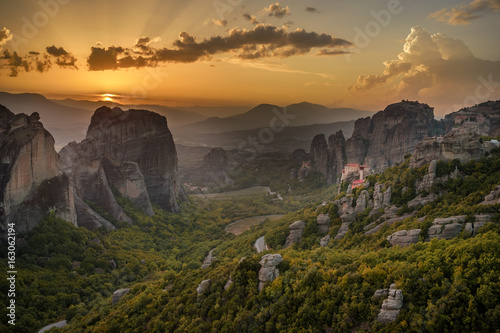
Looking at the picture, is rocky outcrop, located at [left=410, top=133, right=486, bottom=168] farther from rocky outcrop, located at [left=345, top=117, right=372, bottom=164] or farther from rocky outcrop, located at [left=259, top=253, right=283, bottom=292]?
rocky outcrop, located at [left=345, top=117, right=372, bottom=164]

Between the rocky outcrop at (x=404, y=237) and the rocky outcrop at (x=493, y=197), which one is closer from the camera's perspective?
the rocky outcrop at (x=493, y=197)

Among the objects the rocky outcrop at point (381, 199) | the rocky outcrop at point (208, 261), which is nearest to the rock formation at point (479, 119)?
the rocky outcrop at point (381, 199)

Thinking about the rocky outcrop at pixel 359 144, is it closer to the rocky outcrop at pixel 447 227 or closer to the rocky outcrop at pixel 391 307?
the rocky outcrop at pixel 447 227

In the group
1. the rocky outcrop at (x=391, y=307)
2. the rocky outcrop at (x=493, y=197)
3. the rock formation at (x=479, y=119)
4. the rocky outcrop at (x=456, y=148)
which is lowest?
the rocky outcrop at (x=391, y=307)

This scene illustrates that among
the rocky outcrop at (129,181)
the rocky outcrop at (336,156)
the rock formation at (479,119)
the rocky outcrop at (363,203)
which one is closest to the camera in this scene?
the rocky outcrop at (363,203)

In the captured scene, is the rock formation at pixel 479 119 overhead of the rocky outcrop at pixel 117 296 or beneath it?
Result: overhead

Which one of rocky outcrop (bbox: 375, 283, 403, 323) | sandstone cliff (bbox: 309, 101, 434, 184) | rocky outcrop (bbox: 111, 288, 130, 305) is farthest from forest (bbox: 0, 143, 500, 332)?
sandstone cliff (bbox: 309, 101, 434, 184)

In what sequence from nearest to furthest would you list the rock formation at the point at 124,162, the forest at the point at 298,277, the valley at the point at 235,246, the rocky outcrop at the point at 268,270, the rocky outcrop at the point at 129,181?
1. the forest at the point at 298,277
2. the valley at the point at 235,246
3. the rocky outcrop at the point at 268,270
4. the rock formation at the point at 124,162
5. the rocky outcrop at the point at 129,181
